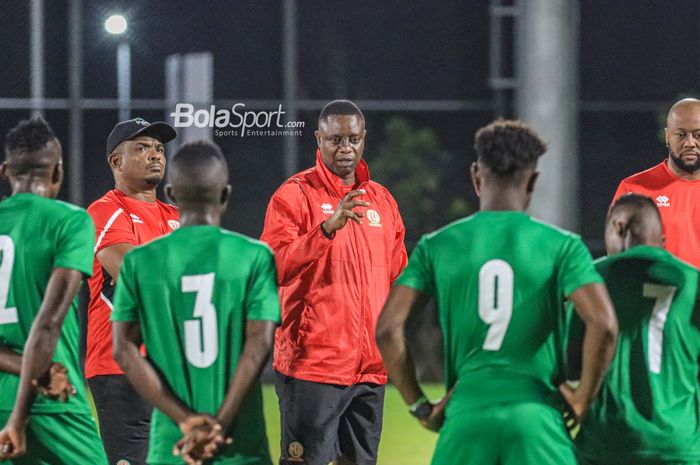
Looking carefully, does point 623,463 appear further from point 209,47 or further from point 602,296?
point 209,47

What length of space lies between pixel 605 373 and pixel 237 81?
12.0m

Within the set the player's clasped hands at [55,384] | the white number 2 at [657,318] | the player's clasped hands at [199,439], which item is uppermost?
the white number 2 at [657,318]

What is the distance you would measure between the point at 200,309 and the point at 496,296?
0.94 meters

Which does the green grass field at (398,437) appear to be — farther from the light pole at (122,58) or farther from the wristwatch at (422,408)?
the light pole at (122,58)

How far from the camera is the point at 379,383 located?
5.73 m

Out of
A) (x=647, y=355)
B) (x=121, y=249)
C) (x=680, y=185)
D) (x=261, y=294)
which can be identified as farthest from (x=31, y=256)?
(x=680, y=185)

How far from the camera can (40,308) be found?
414 cm

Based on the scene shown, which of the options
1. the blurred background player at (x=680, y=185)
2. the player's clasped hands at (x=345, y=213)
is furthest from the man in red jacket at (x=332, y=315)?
the blurred background player at (x=680, y=185)

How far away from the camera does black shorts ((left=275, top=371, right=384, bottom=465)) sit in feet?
18.2

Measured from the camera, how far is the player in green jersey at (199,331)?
3793mm

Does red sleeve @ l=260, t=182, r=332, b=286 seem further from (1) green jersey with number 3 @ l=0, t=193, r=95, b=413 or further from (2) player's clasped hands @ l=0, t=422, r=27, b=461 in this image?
(2) player's clasped hands @ l=0, t=422, r=27, b=461

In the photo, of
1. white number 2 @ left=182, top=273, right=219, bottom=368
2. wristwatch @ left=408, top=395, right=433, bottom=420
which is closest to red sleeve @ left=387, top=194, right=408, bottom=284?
wristwatch @ left=408, top=395, right=433, bottom=420

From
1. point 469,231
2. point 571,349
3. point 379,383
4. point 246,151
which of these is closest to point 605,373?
point 571,349

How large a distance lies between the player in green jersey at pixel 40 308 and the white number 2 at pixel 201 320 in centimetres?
57
